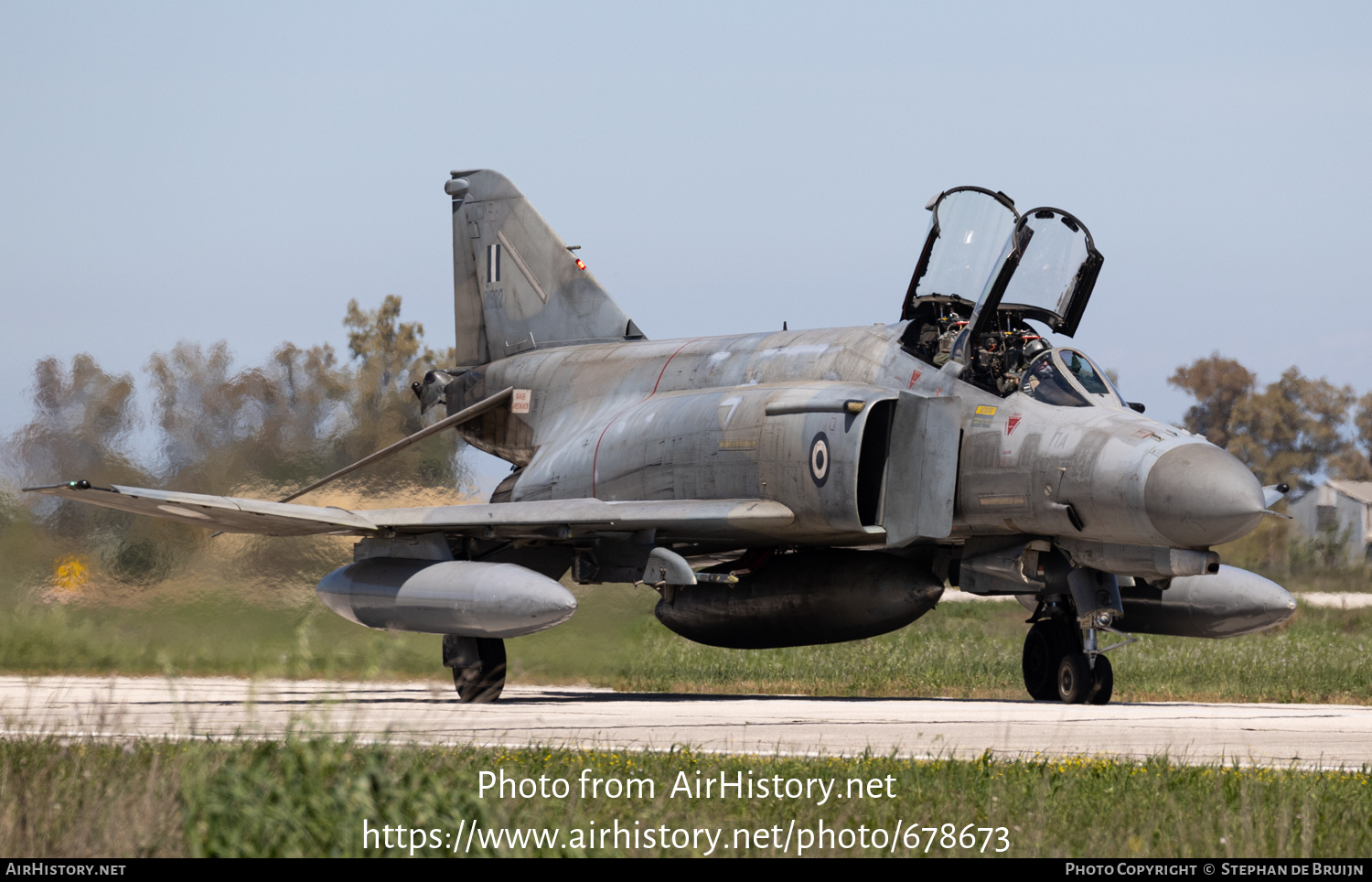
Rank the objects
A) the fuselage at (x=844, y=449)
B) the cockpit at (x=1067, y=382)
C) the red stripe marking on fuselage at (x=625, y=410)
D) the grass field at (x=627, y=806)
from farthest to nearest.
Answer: the red stripe marking on fuselage at (x=625, y=410)
the cockpit at (x=1067, y=382)
the fuselage at (x=844, y=449)
the grass field at (x=627, y=806)

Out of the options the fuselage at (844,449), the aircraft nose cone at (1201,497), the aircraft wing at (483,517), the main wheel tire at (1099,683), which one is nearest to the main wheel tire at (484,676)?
the aircraft wing at (483,517)

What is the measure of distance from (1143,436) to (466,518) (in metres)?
5.69

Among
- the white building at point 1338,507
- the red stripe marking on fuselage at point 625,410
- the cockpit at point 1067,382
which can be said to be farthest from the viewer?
the white building at point 1338,507

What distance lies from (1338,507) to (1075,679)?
6047 centimetres

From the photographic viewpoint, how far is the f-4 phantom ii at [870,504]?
11680 mm

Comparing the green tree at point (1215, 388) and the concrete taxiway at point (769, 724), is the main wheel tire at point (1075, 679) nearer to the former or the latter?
the concrete taxiway at point (769, 724)

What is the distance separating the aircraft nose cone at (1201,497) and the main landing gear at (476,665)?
5.94 m

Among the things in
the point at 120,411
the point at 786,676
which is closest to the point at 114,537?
the point at 120,411

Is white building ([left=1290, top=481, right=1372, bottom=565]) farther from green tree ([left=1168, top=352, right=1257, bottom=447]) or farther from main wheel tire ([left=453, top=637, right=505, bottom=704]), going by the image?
main wheel tire ([left=453, top=637, right=505, bottom=704])

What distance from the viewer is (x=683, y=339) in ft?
49.7

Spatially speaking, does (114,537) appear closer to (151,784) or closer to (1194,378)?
(151,784)

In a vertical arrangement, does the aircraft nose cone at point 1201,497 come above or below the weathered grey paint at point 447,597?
→ above

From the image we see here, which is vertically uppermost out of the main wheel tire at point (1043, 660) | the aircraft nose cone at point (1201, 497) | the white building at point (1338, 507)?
the aircraft nose cone at point (1201, 497)

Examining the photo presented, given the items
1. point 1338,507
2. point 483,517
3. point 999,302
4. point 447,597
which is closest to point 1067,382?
point 999,302
